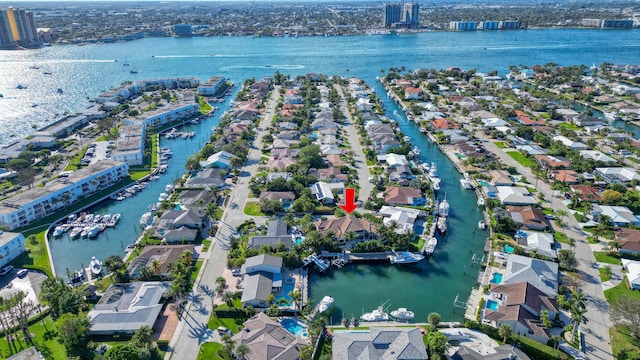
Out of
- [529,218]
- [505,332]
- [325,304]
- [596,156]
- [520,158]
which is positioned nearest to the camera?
[505,332]

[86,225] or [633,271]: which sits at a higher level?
[86,225]

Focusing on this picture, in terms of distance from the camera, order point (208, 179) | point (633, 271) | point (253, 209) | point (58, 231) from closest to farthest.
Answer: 1. point (633, 271)
2. point (58, 231)
3. point (253, 209)
4. point (208, 179)

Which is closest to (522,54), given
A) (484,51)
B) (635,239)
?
(484,51)

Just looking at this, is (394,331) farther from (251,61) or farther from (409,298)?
(251,61)

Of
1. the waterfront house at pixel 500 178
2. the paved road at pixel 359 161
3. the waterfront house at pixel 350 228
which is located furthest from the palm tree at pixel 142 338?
the waterfront house at pixel 500 178

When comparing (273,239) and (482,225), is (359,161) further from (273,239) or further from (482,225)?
(273,239)

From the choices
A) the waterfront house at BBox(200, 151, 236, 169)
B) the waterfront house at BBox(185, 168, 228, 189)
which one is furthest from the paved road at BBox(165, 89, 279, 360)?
the waterfront house at BBox(200, 151, 236, 169)

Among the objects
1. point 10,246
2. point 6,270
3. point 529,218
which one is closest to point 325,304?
point 529,218
